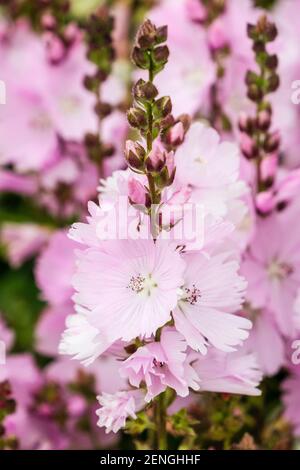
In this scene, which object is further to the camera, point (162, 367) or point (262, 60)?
point (262, 60)

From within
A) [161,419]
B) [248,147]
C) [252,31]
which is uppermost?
[252,31]

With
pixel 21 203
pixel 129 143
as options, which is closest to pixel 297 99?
pixel 129 143

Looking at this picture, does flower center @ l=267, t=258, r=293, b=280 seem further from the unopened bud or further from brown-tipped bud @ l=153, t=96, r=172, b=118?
brown-tipped bud @ l=153, t=96, r=172, b=118

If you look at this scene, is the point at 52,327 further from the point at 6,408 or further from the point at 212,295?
the point at 212,295

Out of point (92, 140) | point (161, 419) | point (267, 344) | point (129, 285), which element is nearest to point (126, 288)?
point (129, 285)

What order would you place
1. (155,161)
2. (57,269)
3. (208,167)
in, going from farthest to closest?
1. (57,269)
2. (208,167)
3. (155,161)
